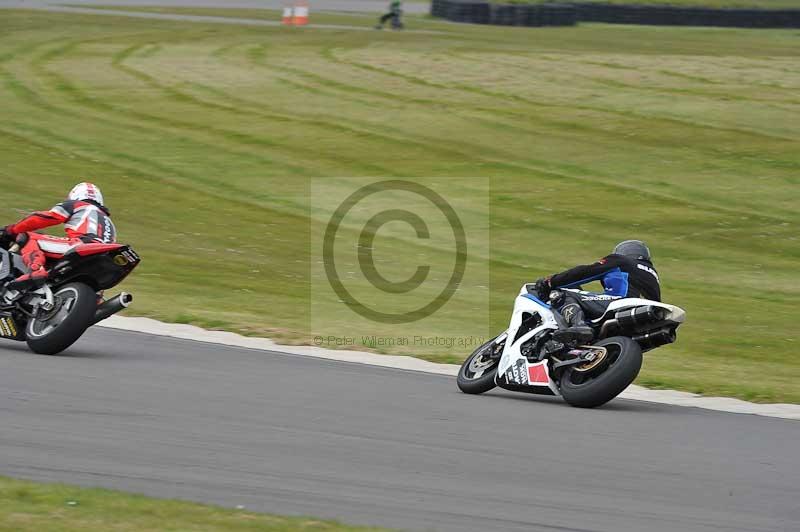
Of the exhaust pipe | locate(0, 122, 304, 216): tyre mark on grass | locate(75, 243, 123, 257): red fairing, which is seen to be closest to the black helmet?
the exhaust pipe

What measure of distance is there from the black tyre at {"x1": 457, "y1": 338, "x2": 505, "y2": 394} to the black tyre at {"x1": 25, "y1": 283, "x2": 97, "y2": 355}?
3.29 meters

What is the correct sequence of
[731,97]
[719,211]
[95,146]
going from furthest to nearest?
[731,97], [95,146], [719,211]

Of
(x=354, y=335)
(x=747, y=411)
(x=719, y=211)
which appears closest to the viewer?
(x=747, y=411)

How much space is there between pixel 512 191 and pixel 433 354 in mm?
10860

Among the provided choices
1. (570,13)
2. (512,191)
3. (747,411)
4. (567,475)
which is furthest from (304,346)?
(570,13)

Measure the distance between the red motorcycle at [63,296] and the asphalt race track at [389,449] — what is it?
238 mm

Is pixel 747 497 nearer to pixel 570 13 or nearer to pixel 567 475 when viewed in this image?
pixel 567 475

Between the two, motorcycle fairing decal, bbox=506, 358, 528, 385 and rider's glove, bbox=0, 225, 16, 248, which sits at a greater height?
rider's glove, bbox=0, 225, 16, 248

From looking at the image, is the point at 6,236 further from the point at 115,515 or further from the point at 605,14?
the point at 605,14

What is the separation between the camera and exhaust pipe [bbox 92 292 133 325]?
1062cm

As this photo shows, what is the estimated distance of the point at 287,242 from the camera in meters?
19.6

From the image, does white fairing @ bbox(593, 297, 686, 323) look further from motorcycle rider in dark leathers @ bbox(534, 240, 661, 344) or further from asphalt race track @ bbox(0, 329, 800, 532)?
asphalt race track @ bbox(0, 329, 800, 532)

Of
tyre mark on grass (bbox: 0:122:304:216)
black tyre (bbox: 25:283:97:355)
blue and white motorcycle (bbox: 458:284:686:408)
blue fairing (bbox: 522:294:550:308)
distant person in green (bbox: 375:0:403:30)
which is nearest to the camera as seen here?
blue and white motorcycle (bbox: 458:284:686:408)

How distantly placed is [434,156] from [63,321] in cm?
1560
